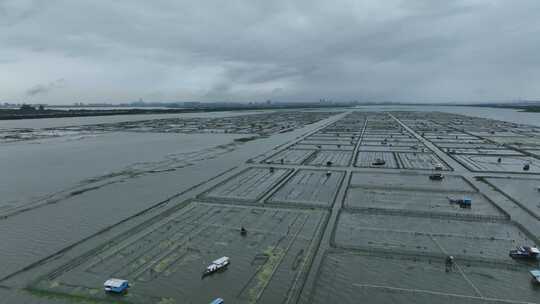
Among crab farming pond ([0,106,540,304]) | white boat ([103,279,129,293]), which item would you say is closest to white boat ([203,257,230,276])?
crab farming pond ([0,106,540,304])

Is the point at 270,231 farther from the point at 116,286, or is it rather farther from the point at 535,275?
the point at 535,275

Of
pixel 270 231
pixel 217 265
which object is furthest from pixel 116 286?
pixel 270 231

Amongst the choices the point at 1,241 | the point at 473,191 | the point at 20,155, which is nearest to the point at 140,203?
the point at 1,241

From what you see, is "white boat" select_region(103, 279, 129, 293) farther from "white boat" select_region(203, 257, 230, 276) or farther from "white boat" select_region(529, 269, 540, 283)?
"white boat" select_region(529, 269, 540, 283)

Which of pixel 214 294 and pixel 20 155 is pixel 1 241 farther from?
pixel 20 155

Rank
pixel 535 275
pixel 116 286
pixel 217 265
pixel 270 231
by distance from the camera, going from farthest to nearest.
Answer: pixel 270 231 < pixel 217 265 < pixel 535 275 < pixel 116 286

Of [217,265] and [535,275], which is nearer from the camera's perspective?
[535,275]

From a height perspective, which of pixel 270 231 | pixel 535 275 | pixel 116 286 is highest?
pixel 116 286
